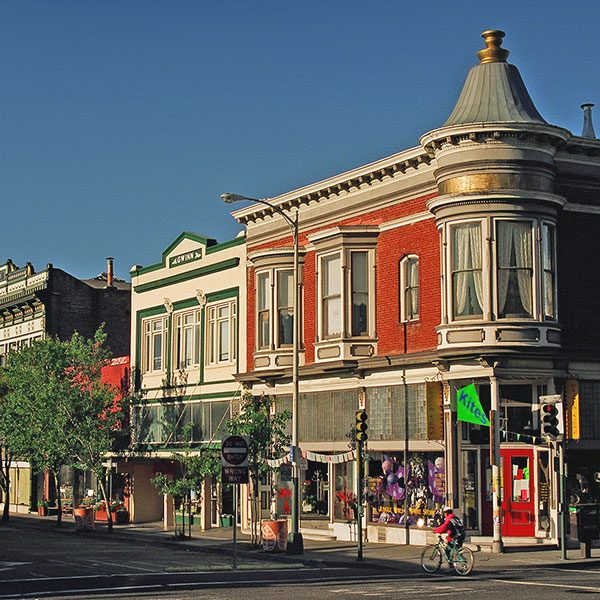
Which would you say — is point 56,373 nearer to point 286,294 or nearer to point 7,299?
point 286,294

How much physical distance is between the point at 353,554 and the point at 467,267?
340 inches

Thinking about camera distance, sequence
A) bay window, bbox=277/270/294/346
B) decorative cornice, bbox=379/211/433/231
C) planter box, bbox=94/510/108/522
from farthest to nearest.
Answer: planter box, bbox=94/510/108/522 < bay window, bbox=277/270/294/346 < decorative cornice, bbox=379/211/433/231

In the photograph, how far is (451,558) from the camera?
1064 inches

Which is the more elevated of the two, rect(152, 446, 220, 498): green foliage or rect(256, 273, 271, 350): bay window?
rect(256, 273, 271, 350): bay window

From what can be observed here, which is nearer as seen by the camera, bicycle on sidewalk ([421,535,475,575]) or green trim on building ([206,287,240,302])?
bicycle on sidewalk ([421,535,475,575])

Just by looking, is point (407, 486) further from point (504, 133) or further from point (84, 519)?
point (84, 519)

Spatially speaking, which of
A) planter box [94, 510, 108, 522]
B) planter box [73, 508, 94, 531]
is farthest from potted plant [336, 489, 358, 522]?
planter box [94, 510, 108, 522]

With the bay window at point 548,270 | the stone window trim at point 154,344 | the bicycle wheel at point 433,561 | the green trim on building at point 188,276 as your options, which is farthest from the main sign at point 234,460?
the stone window trim at point 154,344

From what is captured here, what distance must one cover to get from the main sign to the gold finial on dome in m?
14.7

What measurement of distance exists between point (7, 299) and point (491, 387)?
41.3 metres

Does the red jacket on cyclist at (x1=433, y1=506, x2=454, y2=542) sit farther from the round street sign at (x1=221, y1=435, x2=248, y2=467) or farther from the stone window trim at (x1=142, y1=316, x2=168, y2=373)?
the stone window trim at (x1=142, y1=316, x2=168, y2=373)

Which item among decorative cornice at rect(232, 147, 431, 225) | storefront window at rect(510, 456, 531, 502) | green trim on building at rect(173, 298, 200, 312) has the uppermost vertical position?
decorative cornice at rect(232, 147, 431, 225)

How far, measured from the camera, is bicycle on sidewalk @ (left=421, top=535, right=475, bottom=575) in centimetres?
2684

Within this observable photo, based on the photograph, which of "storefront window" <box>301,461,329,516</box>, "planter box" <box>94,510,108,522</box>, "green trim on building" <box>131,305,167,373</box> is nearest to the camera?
"storefront window" <box>301,461,329,516</box>
